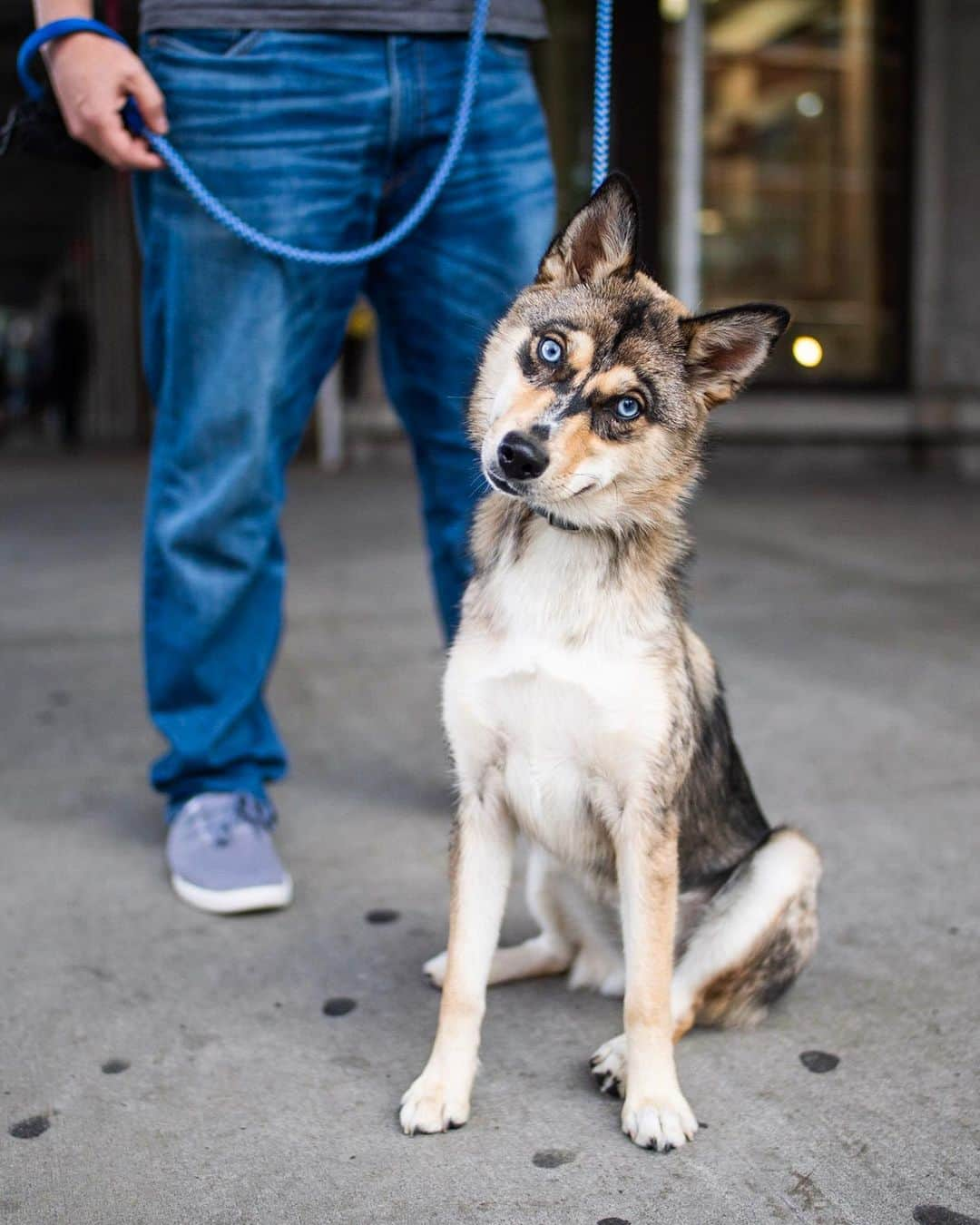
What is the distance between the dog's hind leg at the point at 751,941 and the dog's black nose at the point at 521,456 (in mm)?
776

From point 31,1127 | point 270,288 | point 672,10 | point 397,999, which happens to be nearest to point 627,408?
point 270,288

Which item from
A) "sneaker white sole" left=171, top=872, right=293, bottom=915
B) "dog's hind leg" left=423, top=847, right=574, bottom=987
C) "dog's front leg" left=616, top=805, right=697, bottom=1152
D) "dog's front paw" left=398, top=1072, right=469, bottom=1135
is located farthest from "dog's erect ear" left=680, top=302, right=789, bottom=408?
"sneaker white sole" left=171, top=872, right=293, bottom=915

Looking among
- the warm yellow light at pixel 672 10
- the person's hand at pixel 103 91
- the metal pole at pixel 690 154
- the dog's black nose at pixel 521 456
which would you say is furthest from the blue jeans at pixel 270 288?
the warm yellow light at pixel 672 10

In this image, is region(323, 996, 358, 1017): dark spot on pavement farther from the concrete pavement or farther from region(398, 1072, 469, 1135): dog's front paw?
region(398, 1072, 469, 1135): dog's front paw

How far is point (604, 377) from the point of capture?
76.0 inches

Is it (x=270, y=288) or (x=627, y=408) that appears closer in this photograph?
(x=627, y=408)

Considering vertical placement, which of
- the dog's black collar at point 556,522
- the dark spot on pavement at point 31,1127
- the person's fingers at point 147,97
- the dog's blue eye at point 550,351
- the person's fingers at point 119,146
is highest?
the person's fingers at point 147,97

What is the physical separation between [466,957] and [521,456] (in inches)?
29.8

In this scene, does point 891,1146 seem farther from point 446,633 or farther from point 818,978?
point 446,633

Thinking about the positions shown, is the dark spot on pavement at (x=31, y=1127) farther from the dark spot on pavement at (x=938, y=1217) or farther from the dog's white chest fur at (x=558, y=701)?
the dark spot on pavement at (x=938, y=1217)

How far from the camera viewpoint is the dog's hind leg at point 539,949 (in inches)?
89.6

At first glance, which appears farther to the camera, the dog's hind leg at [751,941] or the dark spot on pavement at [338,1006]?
the dark spot on pavement at [338,1006]

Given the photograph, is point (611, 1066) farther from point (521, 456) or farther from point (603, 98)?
point (603, 98)

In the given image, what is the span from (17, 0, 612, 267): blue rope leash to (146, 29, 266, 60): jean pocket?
0.31 ft
